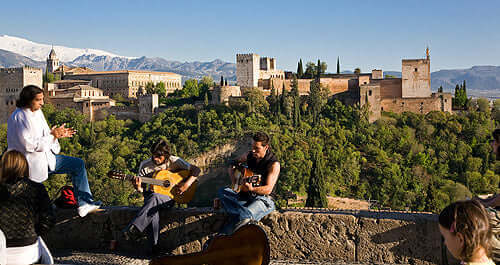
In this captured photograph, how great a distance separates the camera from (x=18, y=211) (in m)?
3.77

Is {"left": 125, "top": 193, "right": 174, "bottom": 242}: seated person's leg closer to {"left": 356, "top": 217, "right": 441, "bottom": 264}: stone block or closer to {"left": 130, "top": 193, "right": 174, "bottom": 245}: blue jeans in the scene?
{"left": 130, "top": 193, "right": 174, "bottom": 245}: blue jeans

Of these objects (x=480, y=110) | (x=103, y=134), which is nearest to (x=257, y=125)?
(x=103, y=134)

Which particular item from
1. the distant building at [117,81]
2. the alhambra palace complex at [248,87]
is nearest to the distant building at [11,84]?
the alhambra palace complex at [248,87]

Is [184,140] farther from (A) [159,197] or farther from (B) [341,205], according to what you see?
(A) [159,197]

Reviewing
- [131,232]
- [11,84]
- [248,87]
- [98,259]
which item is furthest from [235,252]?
[11,84]

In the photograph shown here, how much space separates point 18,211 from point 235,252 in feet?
6.38

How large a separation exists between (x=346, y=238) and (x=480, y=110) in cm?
4087

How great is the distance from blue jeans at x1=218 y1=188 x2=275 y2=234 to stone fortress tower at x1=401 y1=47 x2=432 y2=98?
38.2 metres

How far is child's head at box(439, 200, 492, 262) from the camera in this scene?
2475mm

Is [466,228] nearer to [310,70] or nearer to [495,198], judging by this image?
[495,198]

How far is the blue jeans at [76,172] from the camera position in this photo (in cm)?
515

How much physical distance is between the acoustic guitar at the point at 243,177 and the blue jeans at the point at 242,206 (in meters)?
0.09

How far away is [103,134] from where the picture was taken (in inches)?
1636

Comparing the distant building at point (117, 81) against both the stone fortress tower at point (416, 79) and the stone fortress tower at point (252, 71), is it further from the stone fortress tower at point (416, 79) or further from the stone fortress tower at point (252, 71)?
the stone fortress tower at point (416, 79)
